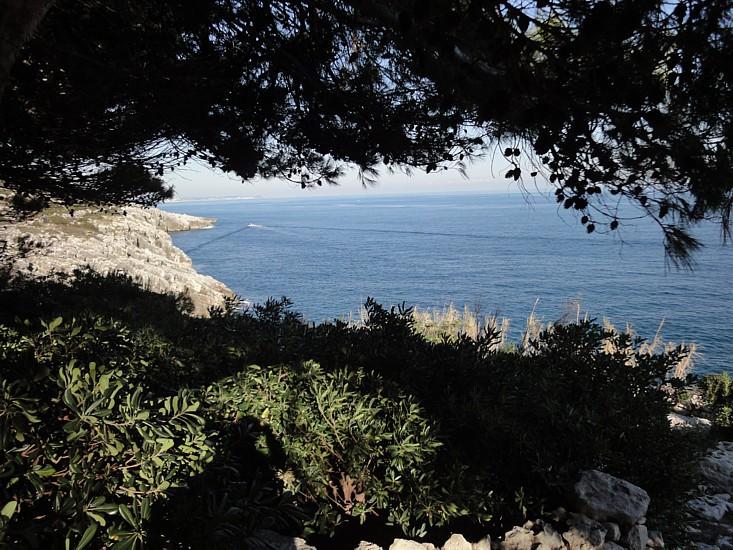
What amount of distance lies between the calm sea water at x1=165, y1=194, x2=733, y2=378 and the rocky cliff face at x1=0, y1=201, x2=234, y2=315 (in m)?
6.50

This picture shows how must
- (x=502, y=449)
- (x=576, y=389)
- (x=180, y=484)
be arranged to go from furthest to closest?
(x=576, y=389)
(x=502, y=449)
(x=180, y=484)

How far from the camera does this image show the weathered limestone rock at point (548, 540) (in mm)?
2652

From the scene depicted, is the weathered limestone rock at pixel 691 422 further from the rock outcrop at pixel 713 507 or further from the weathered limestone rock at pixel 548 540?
the weathered limestone rock at pixel 548 540

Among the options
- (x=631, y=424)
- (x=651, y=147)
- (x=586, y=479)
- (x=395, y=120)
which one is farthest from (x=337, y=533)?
(x=395, y=120)

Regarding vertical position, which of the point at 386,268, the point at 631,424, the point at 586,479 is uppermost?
the point at 631,424

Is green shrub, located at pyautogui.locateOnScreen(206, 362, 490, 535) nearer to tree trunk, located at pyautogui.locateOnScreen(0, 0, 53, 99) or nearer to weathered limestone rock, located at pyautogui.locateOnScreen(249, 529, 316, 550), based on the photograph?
weathered limestone rock, located at pyautogui.locateOnScreen(249, 529, 316, 550)

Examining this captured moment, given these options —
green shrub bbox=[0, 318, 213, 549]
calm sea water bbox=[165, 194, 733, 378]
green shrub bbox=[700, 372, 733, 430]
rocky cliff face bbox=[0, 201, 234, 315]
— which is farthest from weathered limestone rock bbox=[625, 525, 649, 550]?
rocky cliff face bbox=[0, 201, 234, 315]

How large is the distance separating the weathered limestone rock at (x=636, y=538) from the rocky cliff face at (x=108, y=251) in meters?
9.95

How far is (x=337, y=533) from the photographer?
2590mm

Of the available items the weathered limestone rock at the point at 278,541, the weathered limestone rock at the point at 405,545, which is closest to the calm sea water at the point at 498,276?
the weathered limestone rock at the point at 405,545

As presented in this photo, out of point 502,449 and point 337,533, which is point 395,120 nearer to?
point 502,449

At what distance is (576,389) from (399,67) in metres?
3.51

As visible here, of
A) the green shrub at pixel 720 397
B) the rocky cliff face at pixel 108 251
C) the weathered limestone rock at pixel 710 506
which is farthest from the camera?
the rocky cliff face at pixel 108 251

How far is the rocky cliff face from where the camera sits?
1401 centimetres
